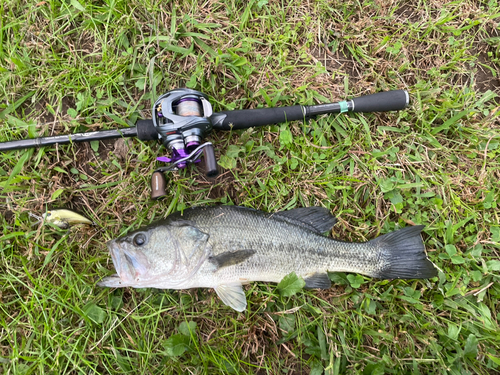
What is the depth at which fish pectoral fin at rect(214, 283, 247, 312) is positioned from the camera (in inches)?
106

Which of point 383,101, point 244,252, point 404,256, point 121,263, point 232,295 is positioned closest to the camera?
point 121,263

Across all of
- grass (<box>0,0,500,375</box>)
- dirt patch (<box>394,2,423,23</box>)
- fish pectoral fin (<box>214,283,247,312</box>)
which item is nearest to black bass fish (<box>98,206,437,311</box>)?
fish pectoral fin (<box>214,283,247,312</box>)

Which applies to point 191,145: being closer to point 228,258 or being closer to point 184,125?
point 184,125

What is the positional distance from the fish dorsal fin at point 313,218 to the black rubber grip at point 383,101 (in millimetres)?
1115

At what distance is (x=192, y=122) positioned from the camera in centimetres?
257

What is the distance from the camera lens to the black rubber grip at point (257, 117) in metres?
2.86

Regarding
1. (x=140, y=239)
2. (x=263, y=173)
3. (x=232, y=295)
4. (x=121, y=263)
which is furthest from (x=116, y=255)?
(x=263, y=173)

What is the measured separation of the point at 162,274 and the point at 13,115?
236cm

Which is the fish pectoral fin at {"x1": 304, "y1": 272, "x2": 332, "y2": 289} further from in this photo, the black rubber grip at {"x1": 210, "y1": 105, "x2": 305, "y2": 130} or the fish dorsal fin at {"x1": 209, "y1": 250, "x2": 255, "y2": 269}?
the black rubber grip at {"x1": 210, "y1": 105, "x2": 305, "y2": 130}

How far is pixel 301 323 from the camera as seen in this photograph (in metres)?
2.90

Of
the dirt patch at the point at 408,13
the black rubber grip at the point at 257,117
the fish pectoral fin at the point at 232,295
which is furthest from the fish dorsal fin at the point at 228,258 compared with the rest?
the dirt patch at the point at 408,13

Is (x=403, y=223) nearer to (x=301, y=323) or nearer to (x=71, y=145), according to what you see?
(x=301, y=323)

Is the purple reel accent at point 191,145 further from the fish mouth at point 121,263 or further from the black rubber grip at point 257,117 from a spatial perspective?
the fish mouth at point 121,263

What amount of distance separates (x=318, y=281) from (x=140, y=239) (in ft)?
5.37
